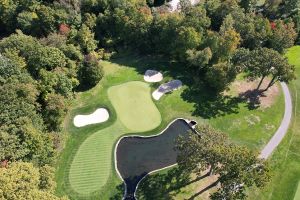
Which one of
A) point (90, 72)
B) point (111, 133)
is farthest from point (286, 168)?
point (90, 72)

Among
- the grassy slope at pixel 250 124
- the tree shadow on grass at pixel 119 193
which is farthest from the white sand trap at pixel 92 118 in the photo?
the grassy slope at pixel 250 124

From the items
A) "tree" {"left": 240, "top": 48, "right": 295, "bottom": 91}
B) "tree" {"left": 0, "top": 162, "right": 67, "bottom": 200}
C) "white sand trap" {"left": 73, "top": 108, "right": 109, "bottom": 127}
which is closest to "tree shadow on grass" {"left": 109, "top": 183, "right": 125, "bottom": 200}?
"tree" {"left": 0, "top": 162, "right": 67, "bottom": 200}

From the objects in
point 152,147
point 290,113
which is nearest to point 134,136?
point 152,147

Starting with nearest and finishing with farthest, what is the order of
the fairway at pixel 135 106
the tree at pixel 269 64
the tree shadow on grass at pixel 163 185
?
the tree shadow on grass at pixel 163 185 → the fairway at pixel 135 106 → the tree at pixel 269 64

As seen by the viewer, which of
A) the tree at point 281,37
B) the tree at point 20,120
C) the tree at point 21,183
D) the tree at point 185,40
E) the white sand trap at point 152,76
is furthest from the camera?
the tree at point 281,37

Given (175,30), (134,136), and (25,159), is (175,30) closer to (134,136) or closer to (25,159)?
(134,136)

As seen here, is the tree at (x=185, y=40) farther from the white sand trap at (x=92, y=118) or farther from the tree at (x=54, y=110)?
the tree at (x=54, y=110)
